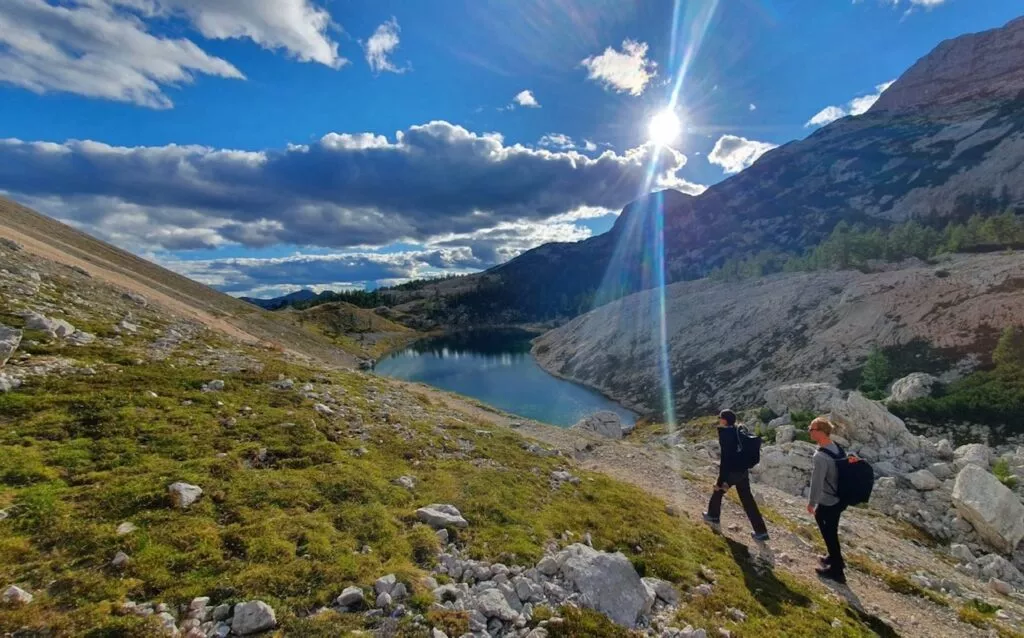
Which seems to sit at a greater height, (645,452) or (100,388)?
(100,388)

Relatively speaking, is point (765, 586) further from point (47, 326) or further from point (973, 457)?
point (47, 326)

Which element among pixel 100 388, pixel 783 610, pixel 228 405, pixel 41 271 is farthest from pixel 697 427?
pixel 41 271

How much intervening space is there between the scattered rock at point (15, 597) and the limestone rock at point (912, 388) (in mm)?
49682

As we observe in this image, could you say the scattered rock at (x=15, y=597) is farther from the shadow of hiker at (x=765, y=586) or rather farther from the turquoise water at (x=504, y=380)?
the turquoise water at (x=504, y=380)

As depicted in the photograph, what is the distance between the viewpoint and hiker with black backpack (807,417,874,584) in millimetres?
11734

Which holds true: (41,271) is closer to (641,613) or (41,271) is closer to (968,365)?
(641,613)

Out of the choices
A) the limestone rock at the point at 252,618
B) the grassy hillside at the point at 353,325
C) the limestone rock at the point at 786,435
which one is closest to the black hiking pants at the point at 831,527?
the limestone rock at the point at 252,618

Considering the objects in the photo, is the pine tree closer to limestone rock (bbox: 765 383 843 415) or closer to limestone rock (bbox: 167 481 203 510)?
limestone rock (bbox: 765 383 843 415)

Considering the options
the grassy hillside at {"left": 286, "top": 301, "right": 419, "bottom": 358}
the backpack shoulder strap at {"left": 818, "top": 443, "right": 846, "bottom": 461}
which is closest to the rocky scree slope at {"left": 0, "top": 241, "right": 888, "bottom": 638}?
the backpack shoulder strap at {"left": 818, "top": 443, "right": 846, "bottom": 461}

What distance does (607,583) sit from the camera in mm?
9109

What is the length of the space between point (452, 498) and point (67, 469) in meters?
9.50

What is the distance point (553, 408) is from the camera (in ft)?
239

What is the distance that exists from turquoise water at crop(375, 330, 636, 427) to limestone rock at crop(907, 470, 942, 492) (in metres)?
41.9

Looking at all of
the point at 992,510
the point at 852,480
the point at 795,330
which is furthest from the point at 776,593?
the point at 795,330
